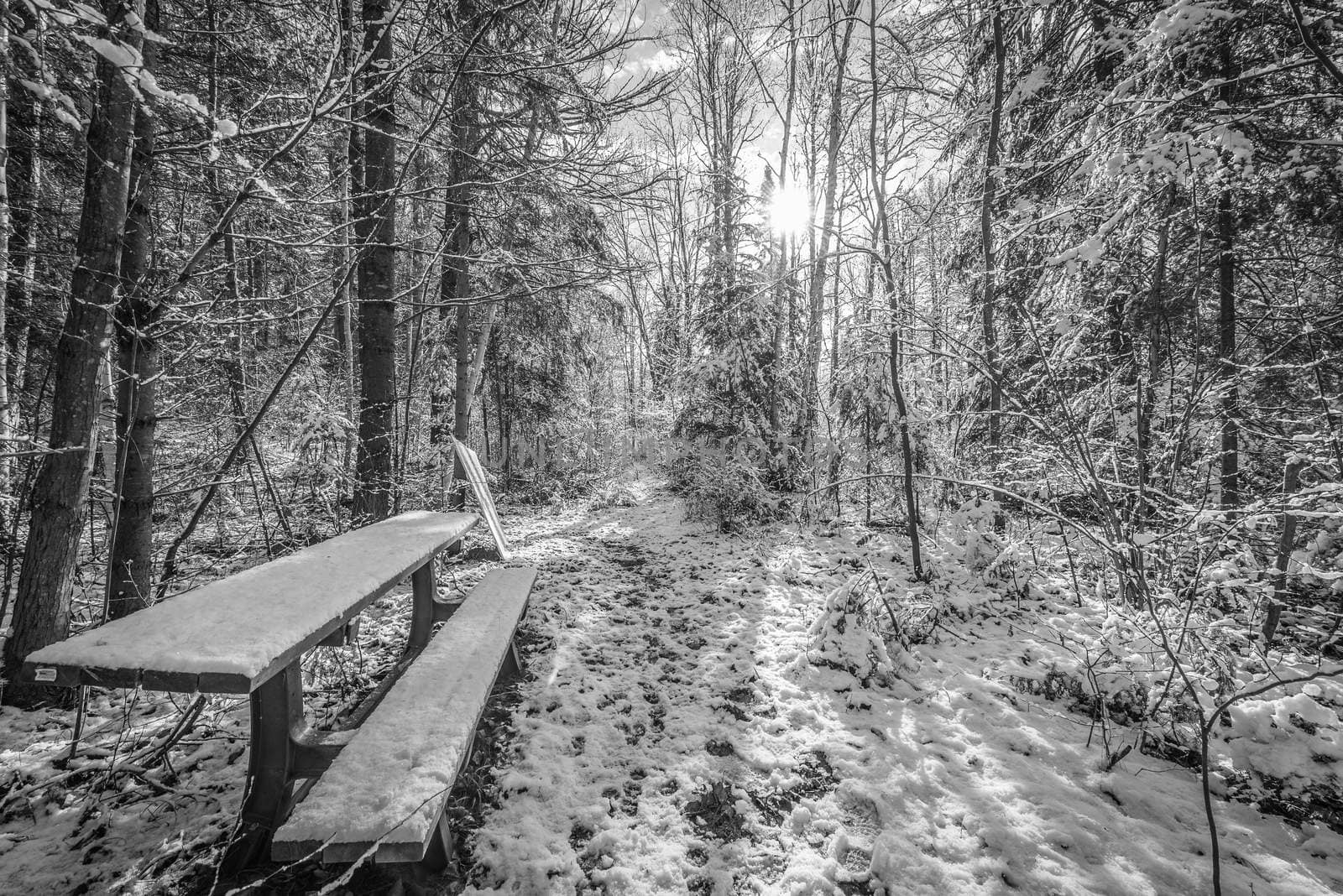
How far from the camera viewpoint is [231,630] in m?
1.71

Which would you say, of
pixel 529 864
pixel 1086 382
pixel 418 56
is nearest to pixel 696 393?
pixel 1086 382

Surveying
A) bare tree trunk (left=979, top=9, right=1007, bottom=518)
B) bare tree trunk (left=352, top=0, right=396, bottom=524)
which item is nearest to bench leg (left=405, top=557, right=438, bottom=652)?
bare tree trunk (left=352, top=0, right=396, bottom=524)

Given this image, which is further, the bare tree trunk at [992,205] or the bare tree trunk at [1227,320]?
the bare tree trunk at [992,205]

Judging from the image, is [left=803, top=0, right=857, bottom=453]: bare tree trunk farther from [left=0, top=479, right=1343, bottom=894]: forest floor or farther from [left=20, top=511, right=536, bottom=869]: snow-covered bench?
[left=20, top=511, right=536, bottom=869]: snow-covered bench

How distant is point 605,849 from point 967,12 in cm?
725

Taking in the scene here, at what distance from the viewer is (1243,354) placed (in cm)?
445

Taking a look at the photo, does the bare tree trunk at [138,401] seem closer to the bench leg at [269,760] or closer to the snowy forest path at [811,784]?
the bench leg at [269,760]

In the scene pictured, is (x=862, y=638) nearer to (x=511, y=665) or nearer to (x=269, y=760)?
(x=511, y=665)

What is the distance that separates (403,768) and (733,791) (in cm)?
151

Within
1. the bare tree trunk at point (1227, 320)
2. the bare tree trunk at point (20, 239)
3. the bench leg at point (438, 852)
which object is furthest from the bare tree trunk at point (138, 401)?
the bare tree trunk at point (1227, 320)

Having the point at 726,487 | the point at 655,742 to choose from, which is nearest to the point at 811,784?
the point at 655,742

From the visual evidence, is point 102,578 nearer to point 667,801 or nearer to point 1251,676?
point 667,801

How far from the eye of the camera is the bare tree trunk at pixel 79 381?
2398 mm

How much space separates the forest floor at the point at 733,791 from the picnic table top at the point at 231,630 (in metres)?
0.56
